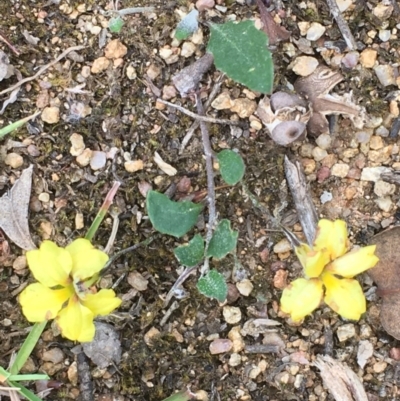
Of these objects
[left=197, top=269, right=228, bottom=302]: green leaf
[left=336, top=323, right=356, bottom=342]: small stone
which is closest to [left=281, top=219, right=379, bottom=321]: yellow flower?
[left=197, top=269, right=228, bottom=302]: green leaf

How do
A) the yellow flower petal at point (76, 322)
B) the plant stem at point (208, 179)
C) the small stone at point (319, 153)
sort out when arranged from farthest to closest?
the small stone at point (319, 153)
the plant stem at point (208, 179)
the yellow flower petal at point (76, 322)

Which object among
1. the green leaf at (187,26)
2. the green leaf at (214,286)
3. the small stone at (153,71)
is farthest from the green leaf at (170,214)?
the green leaf at (187,26)

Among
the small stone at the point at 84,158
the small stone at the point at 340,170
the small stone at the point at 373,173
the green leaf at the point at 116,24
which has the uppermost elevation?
the green leaf at the point at 116,24

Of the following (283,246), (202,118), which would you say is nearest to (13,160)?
(202,118)

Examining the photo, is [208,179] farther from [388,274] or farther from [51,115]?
[388,274]

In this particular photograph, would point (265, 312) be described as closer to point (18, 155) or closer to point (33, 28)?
point (18, 155)

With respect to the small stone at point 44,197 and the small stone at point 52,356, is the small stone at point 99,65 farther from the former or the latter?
the small stone at point 52,356

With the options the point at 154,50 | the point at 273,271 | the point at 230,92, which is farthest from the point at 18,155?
the point at 273,271
